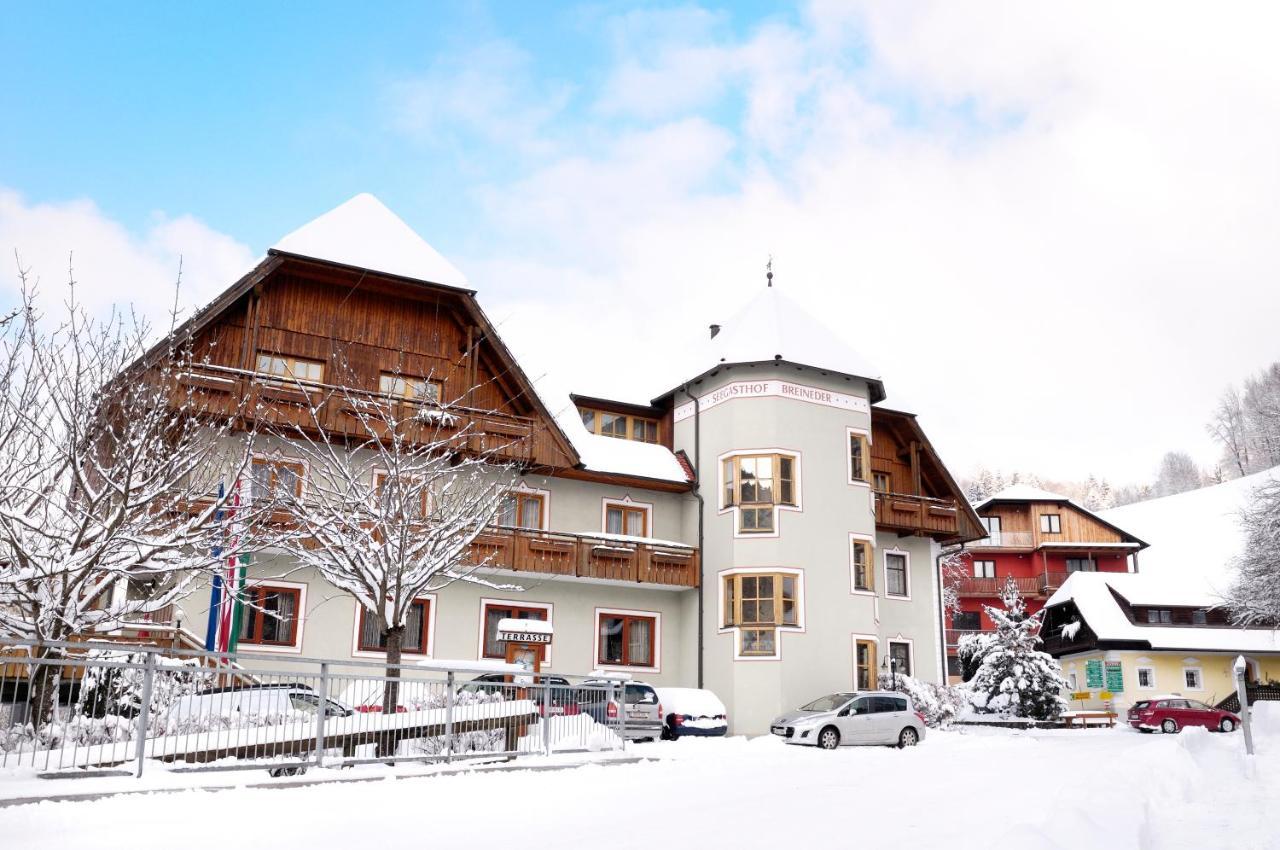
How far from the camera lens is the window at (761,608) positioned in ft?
97.1

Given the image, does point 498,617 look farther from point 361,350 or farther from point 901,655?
point 901,655

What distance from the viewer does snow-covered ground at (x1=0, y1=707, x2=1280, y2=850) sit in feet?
31.6

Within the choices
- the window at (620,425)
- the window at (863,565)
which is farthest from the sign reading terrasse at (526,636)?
the window at (863,565)

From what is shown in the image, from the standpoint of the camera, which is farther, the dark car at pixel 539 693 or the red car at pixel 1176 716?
the red car at pixel 1176 716

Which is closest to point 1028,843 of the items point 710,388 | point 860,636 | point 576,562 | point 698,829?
point 698,829

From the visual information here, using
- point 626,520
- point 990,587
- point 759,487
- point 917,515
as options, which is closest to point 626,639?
point 626,520

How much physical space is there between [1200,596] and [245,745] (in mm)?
49940

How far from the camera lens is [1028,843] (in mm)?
8344

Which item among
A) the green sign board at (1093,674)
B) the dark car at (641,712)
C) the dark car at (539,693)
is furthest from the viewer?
the green sign board at (1093,674)

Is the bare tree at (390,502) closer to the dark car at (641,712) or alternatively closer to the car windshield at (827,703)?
the dark car at (641,712)

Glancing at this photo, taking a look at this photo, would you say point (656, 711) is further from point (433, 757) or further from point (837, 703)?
point (433, 757)

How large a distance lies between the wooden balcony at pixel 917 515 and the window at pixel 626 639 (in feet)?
26.9

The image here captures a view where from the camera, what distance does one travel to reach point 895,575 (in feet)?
116

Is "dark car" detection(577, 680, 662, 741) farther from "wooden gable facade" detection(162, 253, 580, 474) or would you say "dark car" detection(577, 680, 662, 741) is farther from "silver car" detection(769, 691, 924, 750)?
"wooden gable facade" detection(162, 253, 580, 474)
